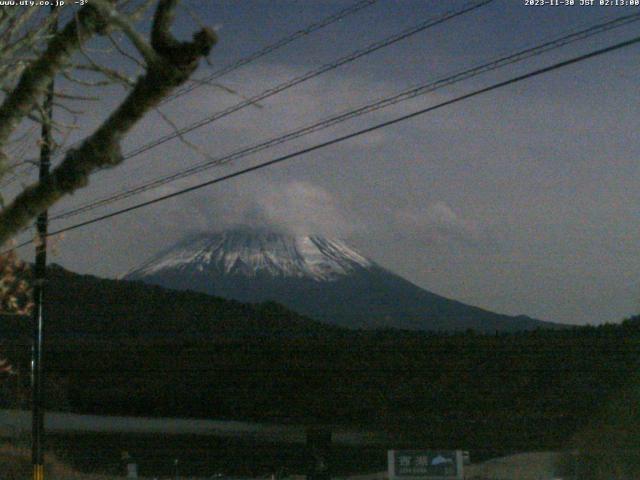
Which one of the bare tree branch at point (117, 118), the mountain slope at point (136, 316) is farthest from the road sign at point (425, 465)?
the mountain slope at point (136, 316)

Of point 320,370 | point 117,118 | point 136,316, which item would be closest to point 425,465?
Result: point 320,370

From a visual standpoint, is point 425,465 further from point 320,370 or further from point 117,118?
point 117,118

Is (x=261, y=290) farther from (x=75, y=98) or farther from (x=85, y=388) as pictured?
(x=75, y=98)

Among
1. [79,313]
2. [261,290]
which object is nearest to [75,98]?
[79,313]

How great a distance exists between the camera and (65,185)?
3.73 metres

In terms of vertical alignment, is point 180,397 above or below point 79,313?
below

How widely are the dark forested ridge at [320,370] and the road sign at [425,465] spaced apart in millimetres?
5987

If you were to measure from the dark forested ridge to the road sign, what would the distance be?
5.99 metres

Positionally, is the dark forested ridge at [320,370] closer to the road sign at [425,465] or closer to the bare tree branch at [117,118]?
the road sign at [425,465]

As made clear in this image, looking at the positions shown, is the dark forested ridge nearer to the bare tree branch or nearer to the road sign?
the road sign

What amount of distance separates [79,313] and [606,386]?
17705mm

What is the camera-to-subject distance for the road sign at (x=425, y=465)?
50.0ft

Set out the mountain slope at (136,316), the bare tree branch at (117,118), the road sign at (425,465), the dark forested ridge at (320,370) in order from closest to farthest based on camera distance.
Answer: the bare tree branch at (117,118) → the road sign at (425,465) → the dark forested ridge at (320,370) → the mountain slope at (136,316)

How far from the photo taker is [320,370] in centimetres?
2694
